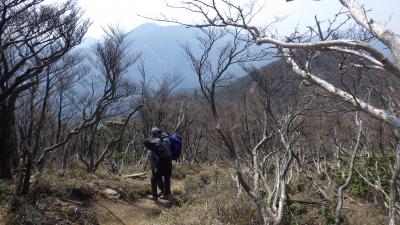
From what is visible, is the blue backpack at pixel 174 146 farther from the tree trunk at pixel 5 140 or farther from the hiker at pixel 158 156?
the tree trunk at pixel 5 140

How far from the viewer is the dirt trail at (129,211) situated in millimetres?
8180

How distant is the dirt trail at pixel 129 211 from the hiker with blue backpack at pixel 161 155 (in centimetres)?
33

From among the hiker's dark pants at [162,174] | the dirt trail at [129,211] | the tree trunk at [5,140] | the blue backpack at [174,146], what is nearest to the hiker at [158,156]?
the hiker's dark pants at [162,174]

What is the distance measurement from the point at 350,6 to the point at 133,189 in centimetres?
751

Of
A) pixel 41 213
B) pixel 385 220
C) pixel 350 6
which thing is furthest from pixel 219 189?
pixel 350 6

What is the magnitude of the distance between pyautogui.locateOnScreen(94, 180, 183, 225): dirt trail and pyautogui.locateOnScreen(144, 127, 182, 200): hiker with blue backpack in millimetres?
334

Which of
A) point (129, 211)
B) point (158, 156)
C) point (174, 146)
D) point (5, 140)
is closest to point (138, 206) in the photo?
point (129, 211)

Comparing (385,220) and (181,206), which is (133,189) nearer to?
(181,206)

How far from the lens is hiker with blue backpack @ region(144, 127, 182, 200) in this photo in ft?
30.5

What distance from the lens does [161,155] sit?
9.28 meters

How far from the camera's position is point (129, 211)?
28.9 feet

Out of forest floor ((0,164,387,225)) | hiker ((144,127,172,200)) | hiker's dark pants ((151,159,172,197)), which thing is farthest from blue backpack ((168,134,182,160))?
forest floor ((0,164,387,225))

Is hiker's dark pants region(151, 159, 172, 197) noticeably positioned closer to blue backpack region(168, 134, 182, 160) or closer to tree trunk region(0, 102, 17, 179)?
blue backpack region(168, 134, 182, 160)

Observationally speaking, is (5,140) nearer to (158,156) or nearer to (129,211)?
(129,211)
